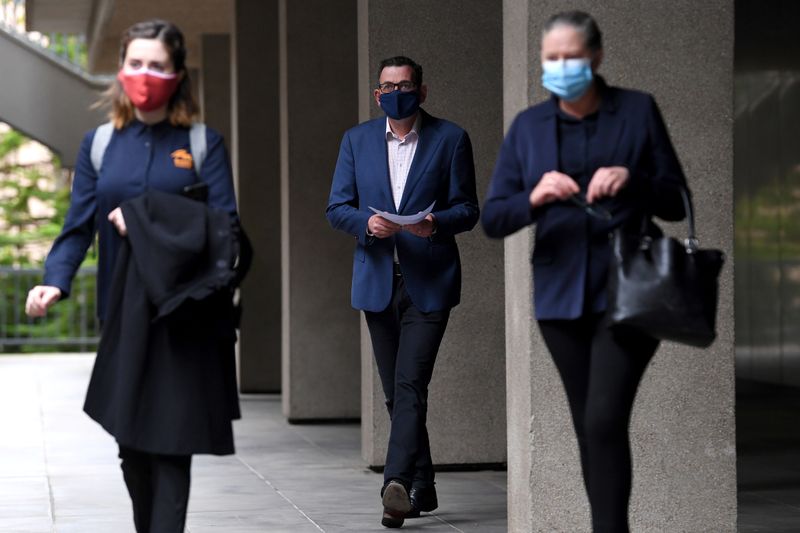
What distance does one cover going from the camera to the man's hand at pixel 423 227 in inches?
278

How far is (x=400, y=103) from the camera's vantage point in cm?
731

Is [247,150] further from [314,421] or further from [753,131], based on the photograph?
[753,131]

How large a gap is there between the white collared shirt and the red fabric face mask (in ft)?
8.14

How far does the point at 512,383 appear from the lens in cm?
659

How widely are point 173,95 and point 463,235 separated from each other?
13.7 ft

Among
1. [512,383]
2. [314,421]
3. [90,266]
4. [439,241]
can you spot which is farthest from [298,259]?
[90,266]

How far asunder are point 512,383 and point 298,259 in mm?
5563

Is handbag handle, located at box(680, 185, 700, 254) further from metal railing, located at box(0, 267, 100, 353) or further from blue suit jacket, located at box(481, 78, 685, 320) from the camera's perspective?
metal railing, located at box(0, 267, 100, 353)

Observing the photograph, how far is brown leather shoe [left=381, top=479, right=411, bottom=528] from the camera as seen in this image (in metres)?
7.10

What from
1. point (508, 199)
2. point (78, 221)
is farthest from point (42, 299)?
point (508, 199)

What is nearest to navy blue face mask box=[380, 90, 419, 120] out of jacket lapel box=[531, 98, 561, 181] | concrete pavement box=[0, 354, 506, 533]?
concrete pavement box=[0, 354, 506, 533]

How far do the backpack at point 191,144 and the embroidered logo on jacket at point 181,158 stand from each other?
24mm

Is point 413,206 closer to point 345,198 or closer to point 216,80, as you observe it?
point 345,198

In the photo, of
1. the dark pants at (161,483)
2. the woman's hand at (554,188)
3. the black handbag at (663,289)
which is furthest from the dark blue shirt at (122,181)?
the black handbag at (663,289)
